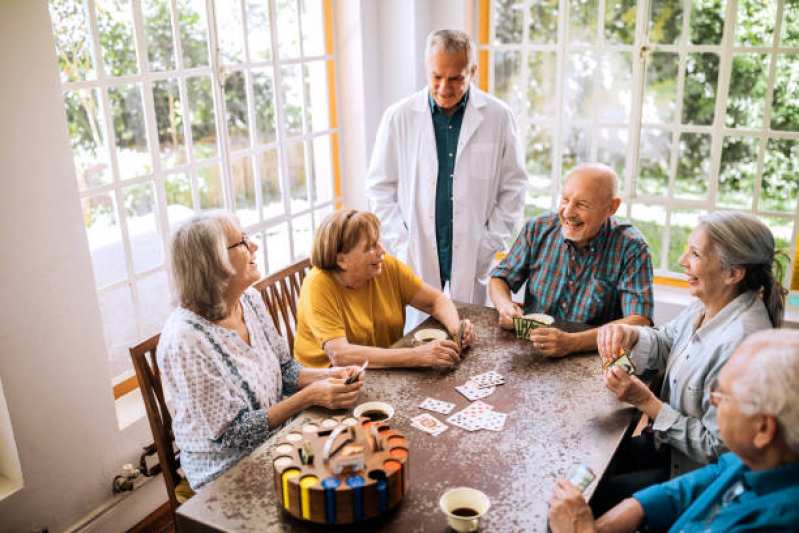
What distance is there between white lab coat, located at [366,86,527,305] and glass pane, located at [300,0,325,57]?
2.50 ft

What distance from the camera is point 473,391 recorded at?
2.06 m

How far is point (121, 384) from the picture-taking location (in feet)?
9.44

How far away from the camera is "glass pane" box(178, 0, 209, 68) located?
3.01 m

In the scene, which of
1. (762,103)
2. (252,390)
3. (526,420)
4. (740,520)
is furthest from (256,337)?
(762,103)

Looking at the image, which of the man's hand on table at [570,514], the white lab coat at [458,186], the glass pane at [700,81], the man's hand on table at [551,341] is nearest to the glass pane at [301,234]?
the white lab coat at [458,186]

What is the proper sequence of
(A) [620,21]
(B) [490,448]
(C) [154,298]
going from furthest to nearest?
(A) [620,21], (C) [154,298], (B) [490,448]

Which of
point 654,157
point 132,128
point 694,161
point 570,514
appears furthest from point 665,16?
point 570,514

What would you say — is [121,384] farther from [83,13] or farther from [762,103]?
[762,103]

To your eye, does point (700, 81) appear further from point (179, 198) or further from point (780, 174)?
point (179, 198)

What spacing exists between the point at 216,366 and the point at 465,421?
27.8 inches

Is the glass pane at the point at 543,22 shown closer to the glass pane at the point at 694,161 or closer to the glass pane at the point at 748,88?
the glass pane at the point at 748,88

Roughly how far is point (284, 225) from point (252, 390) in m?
1.71

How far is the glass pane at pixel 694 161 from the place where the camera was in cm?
495

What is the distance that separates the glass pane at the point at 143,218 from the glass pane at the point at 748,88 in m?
3.03
